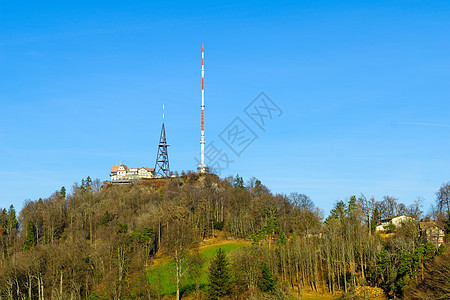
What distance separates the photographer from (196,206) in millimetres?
116188

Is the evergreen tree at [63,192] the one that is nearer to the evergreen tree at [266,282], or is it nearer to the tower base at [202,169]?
the tower base at [202,169]

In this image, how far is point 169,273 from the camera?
78.4 m

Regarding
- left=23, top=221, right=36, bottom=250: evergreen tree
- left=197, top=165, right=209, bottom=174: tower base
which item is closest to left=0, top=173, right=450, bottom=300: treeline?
left=23, top=221, right=36, bottom=250: evergreen tree

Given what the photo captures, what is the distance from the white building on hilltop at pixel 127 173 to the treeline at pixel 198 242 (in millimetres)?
11312

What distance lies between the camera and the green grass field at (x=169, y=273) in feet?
242

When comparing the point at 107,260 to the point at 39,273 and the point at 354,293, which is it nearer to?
the point at 39,273

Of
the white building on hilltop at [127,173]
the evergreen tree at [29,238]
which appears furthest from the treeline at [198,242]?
the white building on hilltop at [127,173]

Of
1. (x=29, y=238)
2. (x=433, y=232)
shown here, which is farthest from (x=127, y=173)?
(x=433, y=232)

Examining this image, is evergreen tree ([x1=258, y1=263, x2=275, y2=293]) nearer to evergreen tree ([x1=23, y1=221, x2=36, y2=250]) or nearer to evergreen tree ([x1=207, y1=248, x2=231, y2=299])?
evergreen tree ([x1=207, y1=248, x2=231, y2=299])

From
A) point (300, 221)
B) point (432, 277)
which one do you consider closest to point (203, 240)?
point (300, 221)

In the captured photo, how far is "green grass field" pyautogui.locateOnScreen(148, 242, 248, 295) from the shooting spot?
7376cm

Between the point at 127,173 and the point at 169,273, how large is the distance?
3469 inches

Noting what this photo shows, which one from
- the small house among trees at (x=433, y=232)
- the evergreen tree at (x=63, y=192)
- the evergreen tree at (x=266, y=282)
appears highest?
the evergreen tree at (x=63, y=192)

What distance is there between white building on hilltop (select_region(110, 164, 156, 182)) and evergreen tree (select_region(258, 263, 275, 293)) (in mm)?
97474
